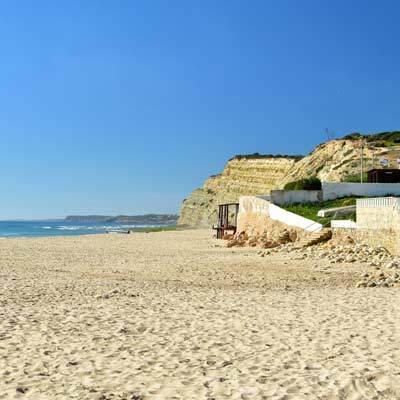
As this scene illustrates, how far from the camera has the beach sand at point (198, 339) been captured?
638 cm

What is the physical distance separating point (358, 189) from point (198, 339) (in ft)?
103

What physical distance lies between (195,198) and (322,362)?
92464 millimetres

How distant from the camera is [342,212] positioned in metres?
30.2

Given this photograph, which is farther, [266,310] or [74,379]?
[266,310]

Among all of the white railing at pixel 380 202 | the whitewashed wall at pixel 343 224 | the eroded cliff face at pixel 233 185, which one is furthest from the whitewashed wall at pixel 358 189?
the eroded cliff face at pixel 233 185

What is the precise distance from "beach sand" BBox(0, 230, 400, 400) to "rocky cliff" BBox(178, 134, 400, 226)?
42336 mm

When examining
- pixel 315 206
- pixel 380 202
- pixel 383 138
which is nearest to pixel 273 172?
pixel 383 138

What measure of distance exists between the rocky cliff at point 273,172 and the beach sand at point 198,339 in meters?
42.3

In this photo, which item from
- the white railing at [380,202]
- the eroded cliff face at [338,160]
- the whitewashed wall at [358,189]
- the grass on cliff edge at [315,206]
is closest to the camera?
the white railing at [380,202]

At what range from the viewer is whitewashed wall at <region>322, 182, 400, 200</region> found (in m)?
37.3

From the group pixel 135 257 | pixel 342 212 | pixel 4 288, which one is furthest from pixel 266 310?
pixel 342 212

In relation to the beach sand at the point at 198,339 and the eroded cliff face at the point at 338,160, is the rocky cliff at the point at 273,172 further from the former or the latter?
the beach sand at the point at 198,339

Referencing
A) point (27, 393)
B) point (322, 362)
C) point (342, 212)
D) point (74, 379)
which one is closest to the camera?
point (27, 393)

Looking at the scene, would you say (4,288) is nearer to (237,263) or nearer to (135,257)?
(237,263)
